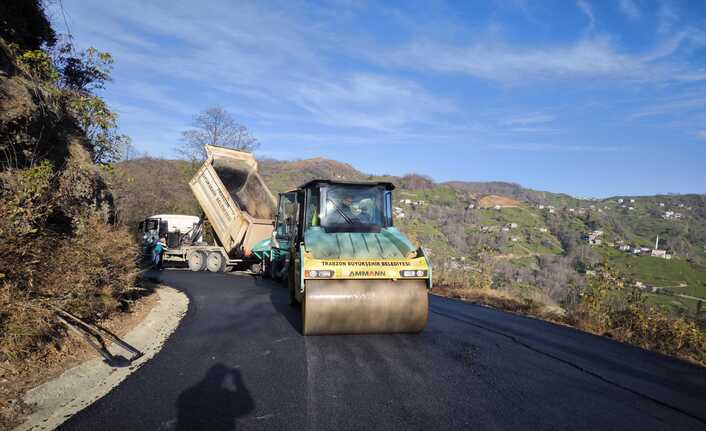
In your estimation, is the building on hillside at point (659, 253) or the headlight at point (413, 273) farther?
the building on hillside at point (659, 253)

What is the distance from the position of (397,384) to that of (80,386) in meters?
3.14

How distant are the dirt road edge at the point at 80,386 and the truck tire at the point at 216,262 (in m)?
8.93

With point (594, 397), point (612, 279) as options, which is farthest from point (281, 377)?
point (612, 279)

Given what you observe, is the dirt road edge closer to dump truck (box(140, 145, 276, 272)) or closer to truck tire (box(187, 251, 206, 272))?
dump truck (box(140, 145, 276, 272))

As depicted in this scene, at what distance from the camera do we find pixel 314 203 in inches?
304

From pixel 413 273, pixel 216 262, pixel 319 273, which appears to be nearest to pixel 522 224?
pixel 216 262

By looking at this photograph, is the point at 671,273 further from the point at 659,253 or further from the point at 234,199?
the point at 234,199

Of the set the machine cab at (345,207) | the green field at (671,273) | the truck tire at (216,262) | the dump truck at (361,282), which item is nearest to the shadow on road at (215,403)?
the dump truck at (361,282)

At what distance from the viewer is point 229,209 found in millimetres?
14109

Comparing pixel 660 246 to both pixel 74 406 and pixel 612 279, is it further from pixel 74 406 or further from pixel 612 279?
pixel 74 406

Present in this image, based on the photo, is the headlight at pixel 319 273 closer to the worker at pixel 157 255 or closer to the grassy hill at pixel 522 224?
the grassy hill at pixel 522 224

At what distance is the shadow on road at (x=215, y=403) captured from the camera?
3.43 m

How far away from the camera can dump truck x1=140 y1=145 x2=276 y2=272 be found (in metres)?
14.2

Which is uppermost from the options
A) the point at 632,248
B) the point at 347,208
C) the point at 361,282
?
the point at 347,208
